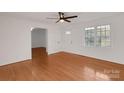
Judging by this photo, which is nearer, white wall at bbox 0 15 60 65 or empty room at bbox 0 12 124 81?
empty room at bbox 0 12 124 81

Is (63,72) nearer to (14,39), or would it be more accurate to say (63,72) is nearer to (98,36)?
(14,39)

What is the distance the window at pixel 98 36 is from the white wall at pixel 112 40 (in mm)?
216

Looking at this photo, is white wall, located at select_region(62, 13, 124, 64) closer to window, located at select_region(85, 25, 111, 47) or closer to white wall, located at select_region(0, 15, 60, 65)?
window, located at select_region(85, 25, 111, 47)

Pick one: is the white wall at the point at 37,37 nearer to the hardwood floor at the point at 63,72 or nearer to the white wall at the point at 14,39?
the white wall at the point at 14,39

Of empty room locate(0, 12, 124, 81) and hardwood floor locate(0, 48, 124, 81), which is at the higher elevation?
empty room locate(0, 12, 124, 81)

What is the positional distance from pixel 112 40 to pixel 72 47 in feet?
10.3

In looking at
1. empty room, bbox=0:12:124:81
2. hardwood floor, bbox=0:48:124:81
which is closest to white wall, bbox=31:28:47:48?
empty room, bbox=0:12:124:81

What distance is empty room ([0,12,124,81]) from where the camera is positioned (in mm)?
3402

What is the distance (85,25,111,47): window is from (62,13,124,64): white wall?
0.71 feet

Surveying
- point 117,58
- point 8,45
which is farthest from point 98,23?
point 8,45

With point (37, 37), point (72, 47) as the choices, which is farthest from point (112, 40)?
point (37, 37)
